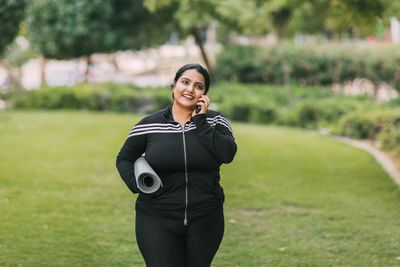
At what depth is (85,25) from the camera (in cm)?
1930

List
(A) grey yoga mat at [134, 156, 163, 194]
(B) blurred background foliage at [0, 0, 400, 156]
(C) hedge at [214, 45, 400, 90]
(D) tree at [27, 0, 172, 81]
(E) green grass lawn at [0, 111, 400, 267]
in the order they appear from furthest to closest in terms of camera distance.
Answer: (C) hedge at [214, 45, 400, 90] → (D) tree at [27, 0, 172, 81] → (B) blurred background foliage at [0, 0, 400, 156] → (E) green grass lawn at [0, 111, 400, 267] → (A) grey yoga mat at [134, 156, 163, 194]

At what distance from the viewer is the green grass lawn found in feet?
19.7

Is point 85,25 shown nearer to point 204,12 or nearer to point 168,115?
point 204,12

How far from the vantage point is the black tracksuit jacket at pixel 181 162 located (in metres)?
3.40

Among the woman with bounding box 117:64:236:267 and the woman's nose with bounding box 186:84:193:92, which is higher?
the woman's nose with bounding box 186:84:193:92

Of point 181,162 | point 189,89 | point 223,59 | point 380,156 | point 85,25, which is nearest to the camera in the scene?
point 181,162

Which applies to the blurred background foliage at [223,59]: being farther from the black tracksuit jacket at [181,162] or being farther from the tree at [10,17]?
the black tracksuit jacket at [181,162]

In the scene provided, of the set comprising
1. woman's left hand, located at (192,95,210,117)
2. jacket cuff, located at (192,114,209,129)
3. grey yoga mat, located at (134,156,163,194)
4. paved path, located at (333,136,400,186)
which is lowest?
paved path, located at (333,136,400,186)

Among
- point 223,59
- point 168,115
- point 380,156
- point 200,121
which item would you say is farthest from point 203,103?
point 223,59

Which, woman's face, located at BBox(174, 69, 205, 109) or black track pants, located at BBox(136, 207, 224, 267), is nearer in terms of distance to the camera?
black track pants, located at BBox(136, 207, 224, 267)

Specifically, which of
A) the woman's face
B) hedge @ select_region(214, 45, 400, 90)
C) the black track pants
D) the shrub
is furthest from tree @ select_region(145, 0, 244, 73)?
the black track pants

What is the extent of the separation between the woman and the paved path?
6.47 m

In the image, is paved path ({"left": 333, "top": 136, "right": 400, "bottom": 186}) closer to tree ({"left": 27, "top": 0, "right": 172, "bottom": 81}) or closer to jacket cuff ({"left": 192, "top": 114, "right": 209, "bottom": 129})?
jacket cuff ({"left": 192, "top": 114, "right": 209, "bottom": 129})

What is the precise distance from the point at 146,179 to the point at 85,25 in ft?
54.9
